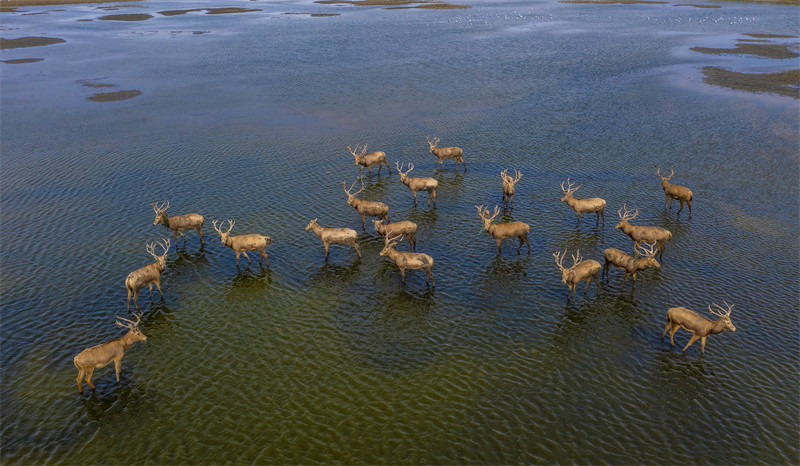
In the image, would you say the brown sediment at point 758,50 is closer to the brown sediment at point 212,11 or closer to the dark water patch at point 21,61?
the dark water patch at point 21,61

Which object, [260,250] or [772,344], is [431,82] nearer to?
[260,250]

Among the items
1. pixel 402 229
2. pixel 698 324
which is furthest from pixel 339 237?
pixel 698 324

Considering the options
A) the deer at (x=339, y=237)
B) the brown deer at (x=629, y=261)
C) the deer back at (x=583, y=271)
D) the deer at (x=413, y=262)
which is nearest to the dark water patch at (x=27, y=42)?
the deer at (x=339, y=237)

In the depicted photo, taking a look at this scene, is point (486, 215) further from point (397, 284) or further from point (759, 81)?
point (759, 81)

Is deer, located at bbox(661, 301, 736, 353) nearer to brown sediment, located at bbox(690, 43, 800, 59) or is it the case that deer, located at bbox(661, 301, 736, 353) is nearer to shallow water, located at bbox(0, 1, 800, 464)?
shallow water, located at bbox(0, 1, 800, 464)

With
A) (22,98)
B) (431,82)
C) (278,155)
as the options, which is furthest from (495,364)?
(22,98)

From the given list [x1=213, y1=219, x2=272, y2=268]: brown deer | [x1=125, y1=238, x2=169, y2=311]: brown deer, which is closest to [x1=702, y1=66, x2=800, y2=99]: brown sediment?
[x1=213, y1=219, x2=272, y2=268]: brown deer

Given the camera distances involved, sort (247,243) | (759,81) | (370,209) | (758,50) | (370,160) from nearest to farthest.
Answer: (247,243), (370,209), (370,160), (759,81), (758,50)
